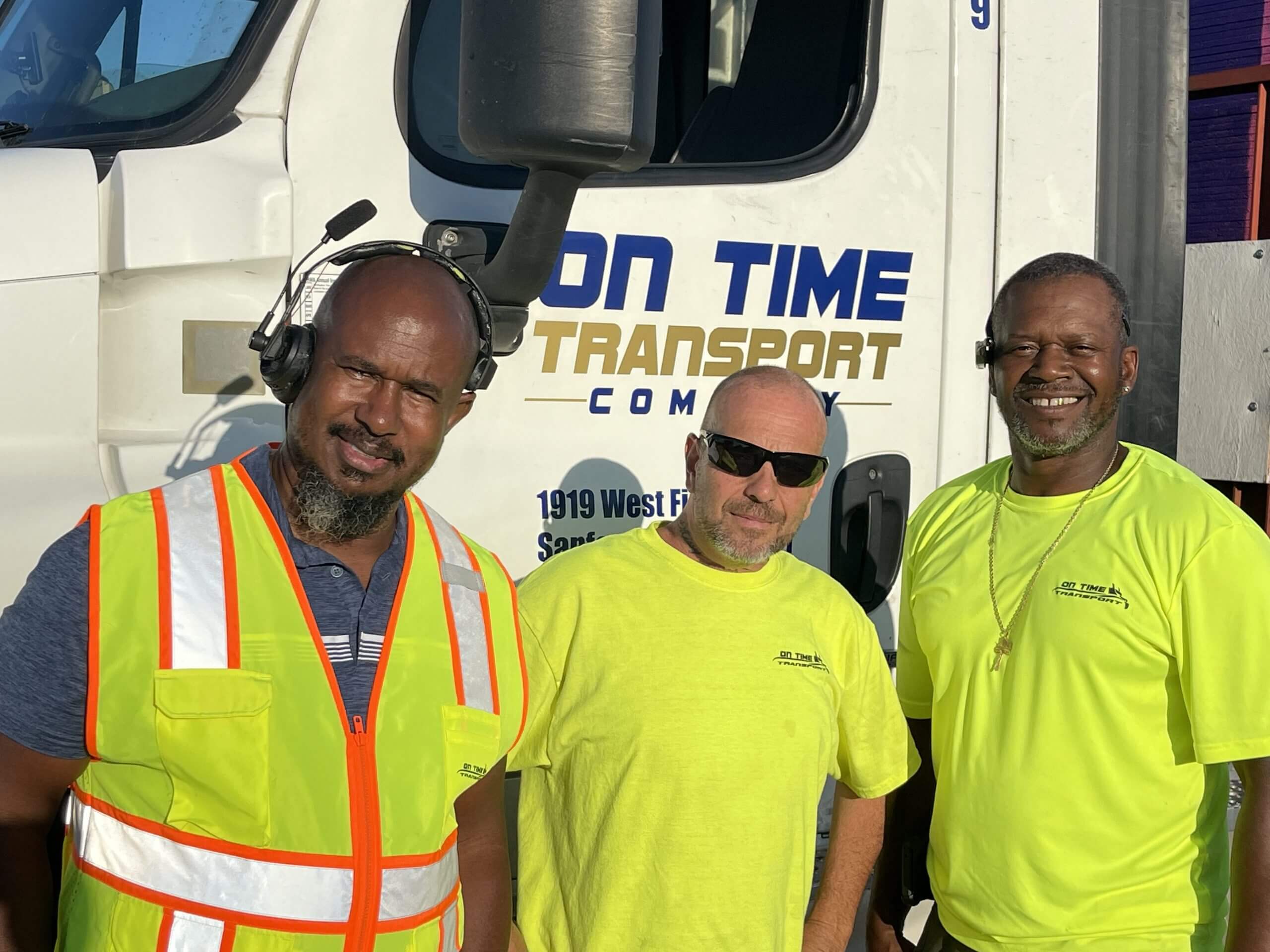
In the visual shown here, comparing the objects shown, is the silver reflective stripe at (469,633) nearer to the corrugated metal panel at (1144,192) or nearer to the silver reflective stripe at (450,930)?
the silver reflective stripe at (450,930)

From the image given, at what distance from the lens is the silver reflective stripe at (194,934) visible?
4.64 feet

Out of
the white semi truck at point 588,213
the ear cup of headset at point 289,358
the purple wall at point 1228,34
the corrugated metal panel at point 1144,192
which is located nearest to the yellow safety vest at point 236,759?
the ear cup of headset at point 289,358

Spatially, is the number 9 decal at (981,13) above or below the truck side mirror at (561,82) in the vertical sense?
above

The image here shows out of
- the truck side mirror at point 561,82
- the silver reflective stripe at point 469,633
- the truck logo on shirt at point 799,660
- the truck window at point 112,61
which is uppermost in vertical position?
the truck window at point 112,61

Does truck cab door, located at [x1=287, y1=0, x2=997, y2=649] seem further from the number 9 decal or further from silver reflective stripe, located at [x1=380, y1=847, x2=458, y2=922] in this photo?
silver reflective stripe, located at [x1=380, y1=847, x2=458, y2=922]

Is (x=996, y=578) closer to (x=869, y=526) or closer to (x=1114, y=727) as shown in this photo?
(x=1114, y=727)

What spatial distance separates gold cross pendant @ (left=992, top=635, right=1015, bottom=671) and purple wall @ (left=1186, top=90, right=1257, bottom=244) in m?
1.74

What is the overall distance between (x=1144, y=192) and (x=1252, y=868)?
57.3 inches

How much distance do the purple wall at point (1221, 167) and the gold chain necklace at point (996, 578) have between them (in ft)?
4.88

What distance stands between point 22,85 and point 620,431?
1243 millimetres

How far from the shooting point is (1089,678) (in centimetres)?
193

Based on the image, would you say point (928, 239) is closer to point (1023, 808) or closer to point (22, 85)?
point (1023, 808)

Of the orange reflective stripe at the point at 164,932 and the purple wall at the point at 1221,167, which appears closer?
the orange reflective stripe at the point at 164,932

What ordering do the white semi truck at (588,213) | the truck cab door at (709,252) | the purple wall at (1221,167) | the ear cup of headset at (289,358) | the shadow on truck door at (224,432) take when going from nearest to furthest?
the ear cup of headset at (289,358) < the white semi truck at (588,213) < the shadow on truck door at (224,432) < the truck cab door at (709,252) < the purple wall at (1221,167)
